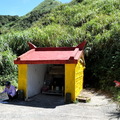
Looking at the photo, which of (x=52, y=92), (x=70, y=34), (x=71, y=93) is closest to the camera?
(x=71, y=93)

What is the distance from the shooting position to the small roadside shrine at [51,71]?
7.49 m

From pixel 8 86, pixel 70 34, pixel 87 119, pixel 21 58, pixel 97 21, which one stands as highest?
pixel 97 21

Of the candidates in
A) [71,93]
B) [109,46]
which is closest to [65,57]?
[71,93]

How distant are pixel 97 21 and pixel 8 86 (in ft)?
28.9

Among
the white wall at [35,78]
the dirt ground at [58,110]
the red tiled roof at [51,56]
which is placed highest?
the red tiled roof at [51,56]

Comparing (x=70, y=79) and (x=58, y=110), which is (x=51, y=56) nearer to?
(x=70, y=79)

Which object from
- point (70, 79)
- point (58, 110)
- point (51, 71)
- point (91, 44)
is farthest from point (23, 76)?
point (91, 44)

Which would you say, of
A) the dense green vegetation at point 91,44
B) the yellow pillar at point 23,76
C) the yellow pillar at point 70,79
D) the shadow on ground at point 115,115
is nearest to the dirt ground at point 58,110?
the shadow on ground at point 115,115

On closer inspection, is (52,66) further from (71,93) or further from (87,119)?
(87,119)

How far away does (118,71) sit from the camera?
31.2ft

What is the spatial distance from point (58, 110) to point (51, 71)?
4.16m

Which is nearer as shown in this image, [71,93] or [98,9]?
[71,93]

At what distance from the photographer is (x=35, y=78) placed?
9250mm

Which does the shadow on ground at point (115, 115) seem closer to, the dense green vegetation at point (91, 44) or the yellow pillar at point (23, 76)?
the dense green vegetation at point (91, 44)
